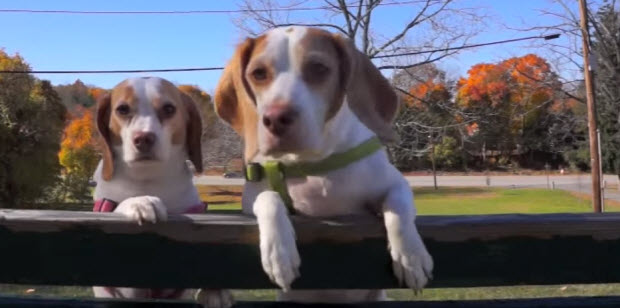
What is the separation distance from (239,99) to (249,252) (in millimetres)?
671

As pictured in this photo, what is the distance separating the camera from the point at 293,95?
1.86 metres

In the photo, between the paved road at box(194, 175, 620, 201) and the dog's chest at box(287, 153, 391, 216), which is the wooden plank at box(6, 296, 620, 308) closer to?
the dog's chest at box(287, 153, 391, 216)

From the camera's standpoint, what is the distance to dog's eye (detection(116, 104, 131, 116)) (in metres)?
2.51

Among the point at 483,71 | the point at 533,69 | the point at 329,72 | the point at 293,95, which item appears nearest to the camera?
the point at 293,95

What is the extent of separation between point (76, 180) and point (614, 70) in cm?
1971

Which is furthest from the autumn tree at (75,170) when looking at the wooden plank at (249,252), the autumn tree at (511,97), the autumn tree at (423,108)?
the wooden plank at (249,252)

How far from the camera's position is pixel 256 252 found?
1.62 meters

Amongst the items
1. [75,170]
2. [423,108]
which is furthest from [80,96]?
[75,170]

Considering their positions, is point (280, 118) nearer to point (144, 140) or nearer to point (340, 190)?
point (340, 190)

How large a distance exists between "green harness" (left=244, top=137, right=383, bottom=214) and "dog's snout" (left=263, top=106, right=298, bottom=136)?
205 mm

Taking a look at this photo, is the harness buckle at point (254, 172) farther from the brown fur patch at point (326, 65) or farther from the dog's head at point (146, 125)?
the dog's head at point (146, 125)

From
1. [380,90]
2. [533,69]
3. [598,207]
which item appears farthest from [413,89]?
[380,90]

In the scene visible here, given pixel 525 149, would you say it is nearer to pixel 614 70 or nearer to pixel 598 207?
pixel 614 70

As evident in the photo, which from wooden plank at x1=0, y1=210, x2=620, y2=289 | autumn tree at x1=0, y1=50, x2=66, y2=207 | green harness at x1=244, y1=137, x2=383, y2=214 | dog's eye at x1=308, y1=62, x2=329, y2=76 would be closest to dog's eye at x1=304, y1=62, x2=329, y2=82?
A: dog's eye at x1=308, y1=62, x2=329, y2=76
